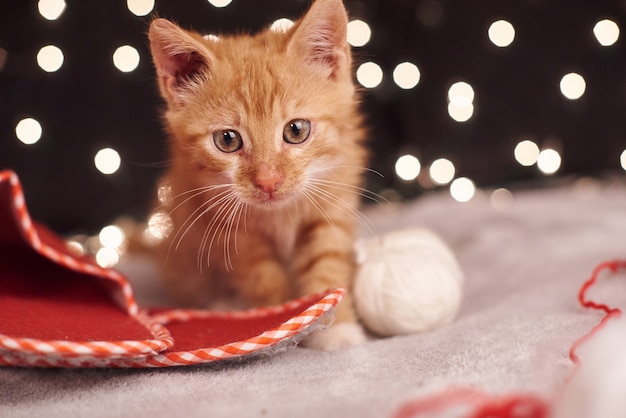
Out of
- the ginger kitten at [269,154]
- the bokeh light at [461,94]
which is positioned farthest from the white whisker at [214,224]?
the bokeh light at [461,94]

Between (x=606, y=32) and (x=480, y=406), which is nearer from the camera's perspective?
(x=480, y=406)

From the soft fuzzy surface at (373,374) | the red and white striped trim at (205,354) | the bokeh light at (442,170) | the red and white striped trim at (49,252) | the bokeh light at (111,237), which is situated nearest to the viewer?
the soft fuzzy surface at (373,374)

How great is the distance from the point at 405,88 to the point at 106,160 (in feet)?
3.59

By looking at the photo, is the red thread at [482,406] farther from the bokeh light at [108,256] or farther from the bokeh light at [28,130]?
the bokeh light at [28,130]

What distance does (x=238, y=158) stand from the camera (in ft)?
3.76

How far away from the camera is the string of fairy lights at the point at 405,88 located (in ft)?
6.31

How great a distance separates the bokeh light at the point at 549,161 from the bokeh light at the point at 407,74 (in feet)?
1.74

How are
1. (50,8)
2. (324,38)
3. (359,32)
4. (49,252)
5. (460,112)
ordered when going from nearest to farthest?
(49,252)
(324,38)
(50,8)
(359,32)
(460,112)

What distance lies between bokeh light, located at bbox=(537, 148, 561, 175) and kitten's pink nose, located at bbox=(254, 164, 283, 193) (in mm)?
1439

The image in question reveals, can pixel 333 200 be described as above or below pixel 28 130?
below

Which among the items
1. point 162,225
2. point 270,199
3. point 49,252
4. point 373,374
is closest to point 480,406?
point 373,374

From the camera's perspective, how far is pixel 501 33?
84.0 inches

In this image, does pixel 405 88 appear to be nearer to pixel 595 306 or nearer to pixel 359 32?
pixel 359 32

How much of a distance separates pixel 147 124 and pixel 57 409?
1.36 meters
